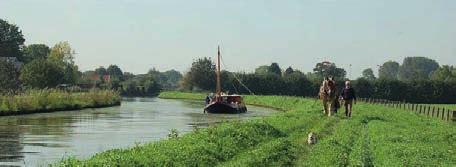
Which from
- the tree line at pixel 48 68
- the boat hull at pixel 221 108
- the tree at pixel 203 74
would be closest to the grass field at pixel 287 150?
the boat hull at pixel 221 108

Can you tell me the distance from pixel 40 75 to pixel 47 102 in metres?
42.8

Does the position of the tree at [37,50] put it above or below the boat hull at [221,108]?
above

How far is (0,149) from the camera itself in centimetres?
2703

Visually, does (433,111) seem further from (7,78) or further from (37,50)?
(37,50)

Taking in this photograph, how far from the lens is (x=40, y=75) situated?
4198 inches

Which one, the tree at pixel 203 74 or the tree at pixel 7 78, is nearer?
the tree at pixel 7 78

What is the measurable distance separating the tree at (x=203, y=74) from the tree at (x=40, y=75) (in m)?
48.9

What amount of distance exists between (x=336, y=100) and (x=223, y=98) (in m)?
31.9

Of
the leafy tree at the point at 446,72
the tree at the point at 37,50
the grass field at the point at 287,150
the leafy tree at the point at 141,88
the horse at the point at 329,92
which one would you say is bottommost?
the grass field at the point at 287,150

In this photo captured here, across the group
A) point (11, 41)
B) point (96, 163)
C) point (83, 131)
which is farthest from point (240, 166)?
point (11, 41)

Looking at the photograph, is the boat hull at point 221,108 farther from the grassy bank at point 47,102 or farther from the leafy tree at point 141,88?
the leafy tree at point 141,88

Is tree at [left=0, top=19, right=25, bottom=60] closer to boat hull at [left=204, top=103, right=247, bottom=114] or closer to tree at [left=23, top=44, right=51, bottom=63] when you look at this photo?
tree at [left=23, top=44, right=51, bottom=63]

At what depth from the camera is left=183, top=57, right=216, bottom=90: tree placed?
153m

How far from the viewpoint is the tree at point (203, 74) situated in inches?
6019
